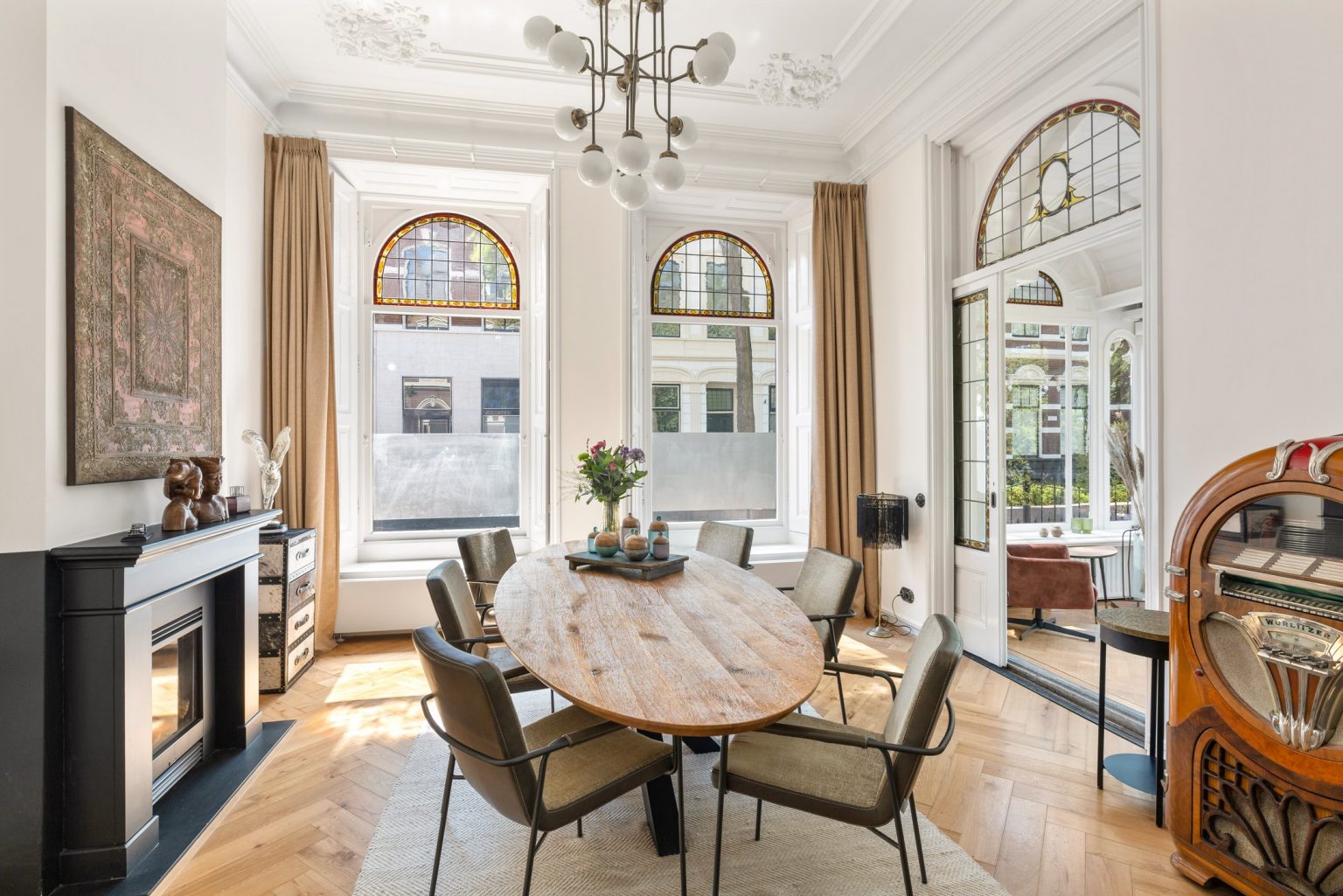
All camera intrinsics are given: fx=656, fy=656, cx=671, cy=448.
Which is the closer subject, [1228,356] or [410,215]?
[1228,356]

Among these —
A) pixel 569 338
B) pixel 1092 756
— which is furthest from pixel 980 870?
pixel 569 338

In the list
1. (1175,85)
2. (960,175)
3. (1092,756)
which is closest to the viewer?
(1175,85)

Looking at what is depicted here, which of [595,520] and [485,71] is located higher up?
[485,71]

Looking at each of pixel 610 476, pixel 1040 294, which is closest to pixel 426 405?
pixel 610 476

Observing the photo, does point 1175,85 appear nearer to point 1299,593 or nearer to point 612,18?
point 1299,593

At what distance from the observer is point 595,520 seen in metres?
4.45

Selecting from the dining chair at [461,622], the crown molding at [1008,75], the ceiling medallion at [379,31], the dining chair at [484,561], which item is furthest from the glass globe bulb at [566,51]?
the crown molding at [1008,75]

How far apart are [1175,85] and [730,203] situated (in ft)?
9.75

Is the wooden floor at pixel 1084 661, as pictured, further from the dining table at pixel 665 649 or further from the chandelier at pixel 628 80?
the chandelier at pixel 628 80

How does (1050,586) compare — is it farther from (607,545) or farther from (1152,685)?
(607,545)

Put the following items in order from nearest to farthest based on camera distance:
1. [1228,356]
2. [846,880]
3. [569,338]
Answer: [846,880] < [1228,356] < [569,338]

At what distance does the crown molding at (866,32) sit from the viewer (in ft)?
10.8

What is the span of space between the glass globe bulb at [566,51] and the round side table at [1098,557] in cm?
489

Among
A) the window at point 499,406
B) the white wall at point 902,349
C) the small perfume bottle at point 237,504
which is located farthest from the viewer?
the window at point 499,406
